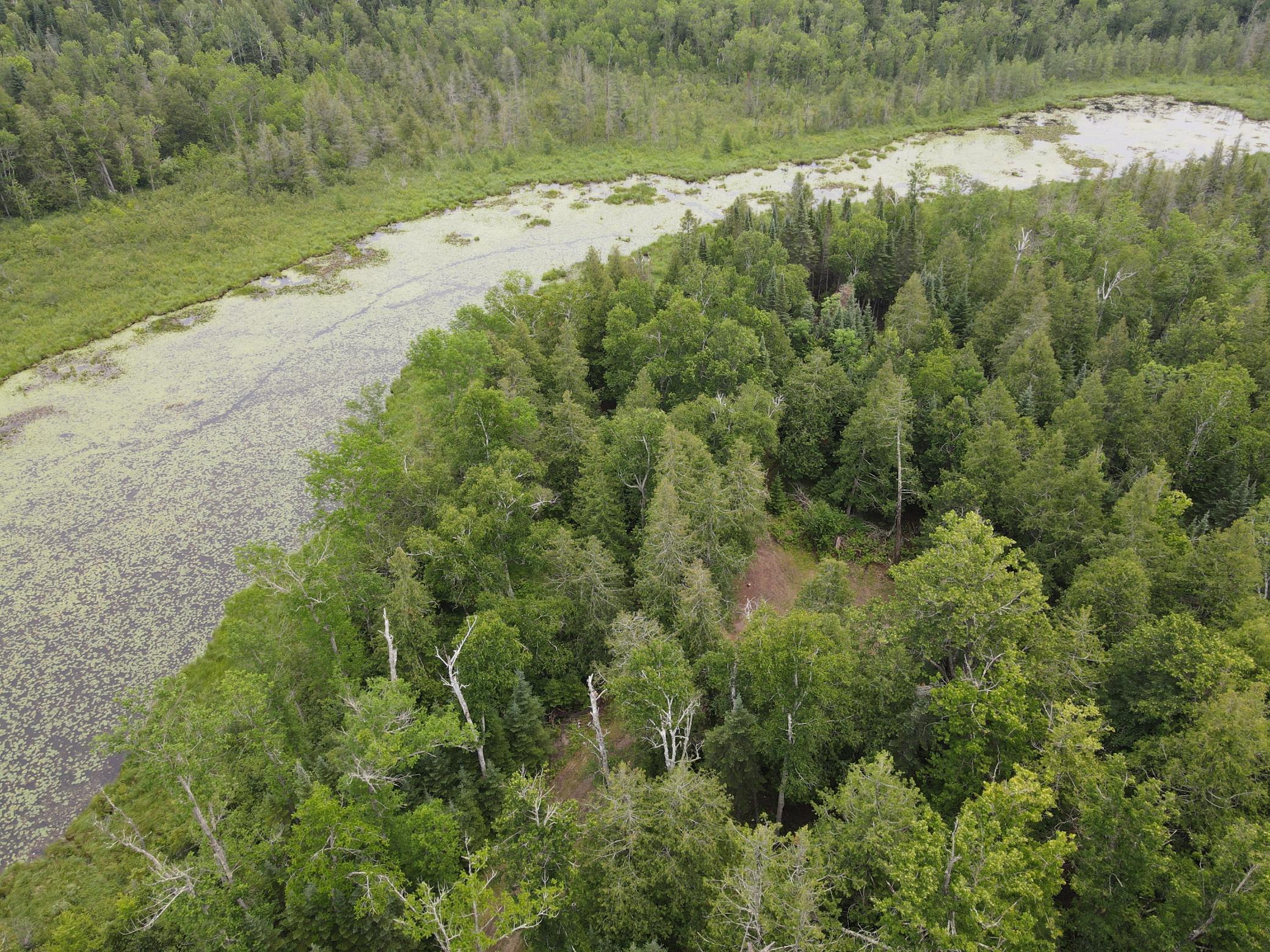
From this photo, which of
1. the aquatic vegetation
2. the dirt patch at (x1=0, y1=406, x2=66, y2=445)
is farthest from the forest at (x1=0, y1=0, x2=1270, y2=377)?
the aquatic vegetation

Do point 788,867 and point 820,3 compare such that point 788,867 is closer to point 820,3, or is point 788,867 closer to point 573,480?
point 573,480

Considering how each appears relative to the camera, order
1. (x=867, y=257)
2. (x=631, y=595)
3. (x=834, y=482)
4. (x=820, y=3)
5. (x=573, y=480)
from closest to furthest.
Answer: (x=631, y=595)
(x=573, y=480)
(x=834, y=482)
(x=867, y=257)
(x=820, y=3)

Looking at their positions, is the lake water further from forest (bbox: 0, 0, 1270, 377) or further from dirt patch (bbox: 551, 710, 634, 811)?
dirt patch (bbox: 551, 710, 634, 811)

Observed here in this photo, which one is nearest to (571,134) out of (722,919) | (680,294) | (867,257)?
(867,257)

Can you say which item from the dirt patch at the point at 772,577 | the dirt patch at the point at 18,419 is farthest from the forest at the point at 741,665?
the dirt patch at the point at 18,419

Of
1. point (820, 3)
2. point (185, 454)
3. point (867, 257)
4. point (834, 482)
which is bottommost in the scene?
point (834, 482)

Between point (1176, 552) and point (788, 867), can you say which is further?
point (1176, 552)

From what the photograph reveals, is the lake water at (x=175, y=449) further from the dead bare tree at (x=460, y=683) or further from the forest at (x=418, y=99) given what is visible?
the dead bare tree at (x=460, y=683)
